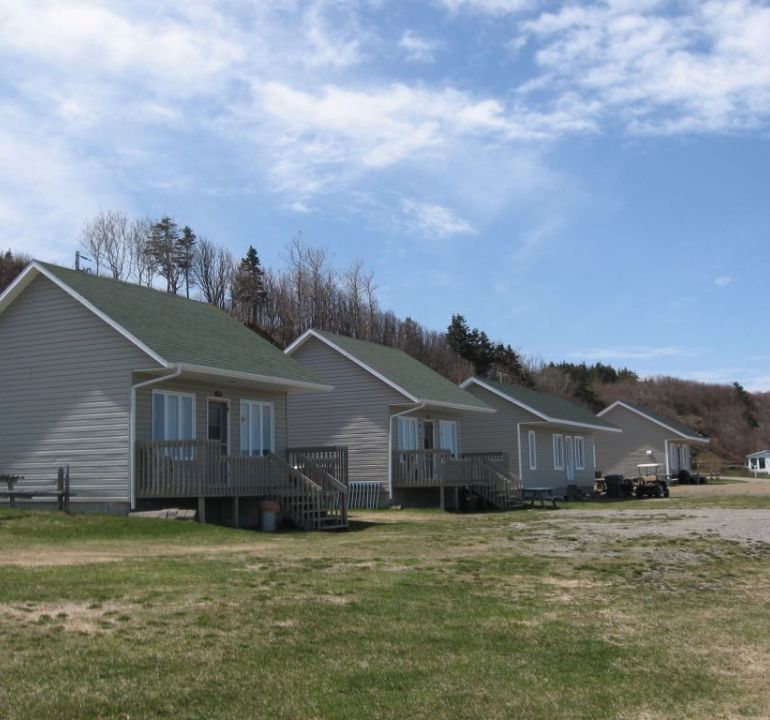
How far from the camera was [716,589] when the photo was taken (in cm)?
1325

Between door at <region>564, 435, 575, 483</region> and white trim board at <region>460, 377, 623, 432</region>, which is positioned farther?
door at <region>564, 435, 575, 483</region>

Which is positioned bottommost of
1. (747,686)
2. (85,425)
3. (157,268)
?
(747,686)

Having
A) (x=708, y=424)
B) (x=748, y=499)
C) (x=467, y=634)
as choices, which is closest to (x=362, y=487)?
(x=748, y=499)

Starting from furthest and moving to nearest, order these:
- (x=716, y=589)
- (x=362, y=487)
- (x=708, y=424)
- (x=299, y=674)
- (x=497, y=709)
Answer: (x=708, y=424)
(x=362, y=487)
(x=716, y=589)
(x=299, y=674)
(x=497, y=709)

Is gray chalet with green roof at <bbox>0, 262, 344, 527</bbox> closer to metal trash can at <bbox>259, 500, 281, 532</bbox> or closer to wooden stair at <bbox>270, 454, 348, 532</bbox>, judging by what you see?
wooden stair at <bbox>270, 454, 348, 532</bbox>

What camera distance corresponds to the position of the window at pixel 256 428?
26.0 meters

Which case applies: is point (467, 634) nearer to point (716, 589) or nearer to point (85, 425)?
point (716, 589)

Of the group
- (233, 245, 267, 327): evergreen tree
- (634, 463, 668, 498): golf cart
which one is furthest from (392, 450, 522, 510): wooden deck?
(233, 245, 267, 327): evergreen tree

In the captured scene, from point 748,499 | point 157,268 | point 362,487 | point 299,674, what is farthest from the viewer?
point 157,268

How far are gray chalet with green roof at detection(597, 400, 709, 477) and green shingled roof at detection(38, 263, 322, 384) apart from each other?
121 feet

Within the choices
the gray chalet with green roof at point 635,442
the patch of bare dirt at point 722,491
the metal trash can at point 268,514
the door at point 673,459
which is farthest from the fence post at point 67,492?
the door at point 673,459

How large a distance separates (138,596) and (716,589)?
765 cm

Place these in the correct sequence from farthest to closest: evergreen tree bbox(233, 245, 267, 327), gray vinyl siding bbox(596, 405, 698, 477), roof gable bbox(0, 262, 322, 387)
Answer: evergreen tree bbox(233, 245, 267, 327) < gray vinyl siding bbox(596, 405, 698, 477) < roof gable bbox(0, 262, 322, 387)

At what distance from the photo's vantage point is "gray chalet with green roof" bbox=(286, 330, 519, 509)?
109 ft
